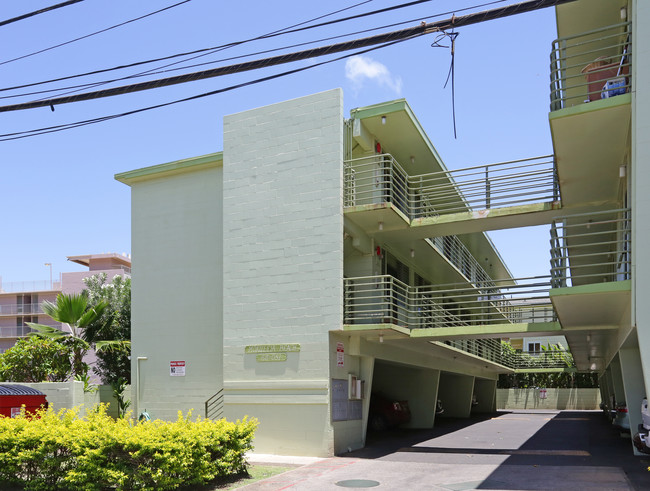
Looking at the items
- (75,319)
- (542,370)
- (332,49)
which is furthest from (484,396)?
(332,49)

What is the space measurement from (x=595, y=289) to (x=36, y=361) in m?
17.7

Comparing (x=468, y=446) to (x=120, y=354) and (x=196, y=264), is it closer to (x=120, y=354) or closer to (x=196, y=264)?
(x=196, y=264)

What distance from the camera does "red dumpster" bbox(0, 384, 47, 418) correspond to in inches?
625

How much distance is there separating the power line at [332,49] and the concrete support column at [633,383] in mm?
9637

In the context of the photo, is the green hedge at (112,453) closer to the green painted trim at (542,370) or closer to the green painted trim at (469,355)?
the green painted trim at (469,355)

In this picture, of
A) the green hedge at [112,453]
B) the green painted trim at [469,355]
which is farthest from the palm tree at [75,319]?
the green painted trim at [469,355]

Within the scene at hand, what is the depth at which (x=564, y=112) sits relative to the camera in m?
12.2

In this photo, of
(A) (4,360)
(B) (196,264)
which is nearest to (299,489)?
(B) (196,264)

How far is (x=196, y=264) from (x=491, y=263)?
761 inches

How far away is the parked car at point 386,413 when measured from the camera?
2252 cm

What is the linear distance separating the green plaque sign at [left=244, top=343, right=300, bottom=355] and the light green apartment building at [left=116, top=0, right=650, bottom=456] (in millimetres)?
41

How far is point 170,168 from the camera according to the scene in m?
19.9

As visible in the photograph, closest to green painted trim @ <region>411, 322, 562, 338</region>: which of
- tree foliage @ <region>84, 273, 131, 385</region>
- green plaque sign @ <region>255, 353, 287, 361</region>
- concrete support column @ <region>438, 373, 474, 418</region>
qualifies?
green plaque sign @ <region>255, 353, 287, 361</region>

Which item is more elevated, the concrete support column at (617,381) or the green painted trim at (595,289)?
the green painted trim at (595,289)
